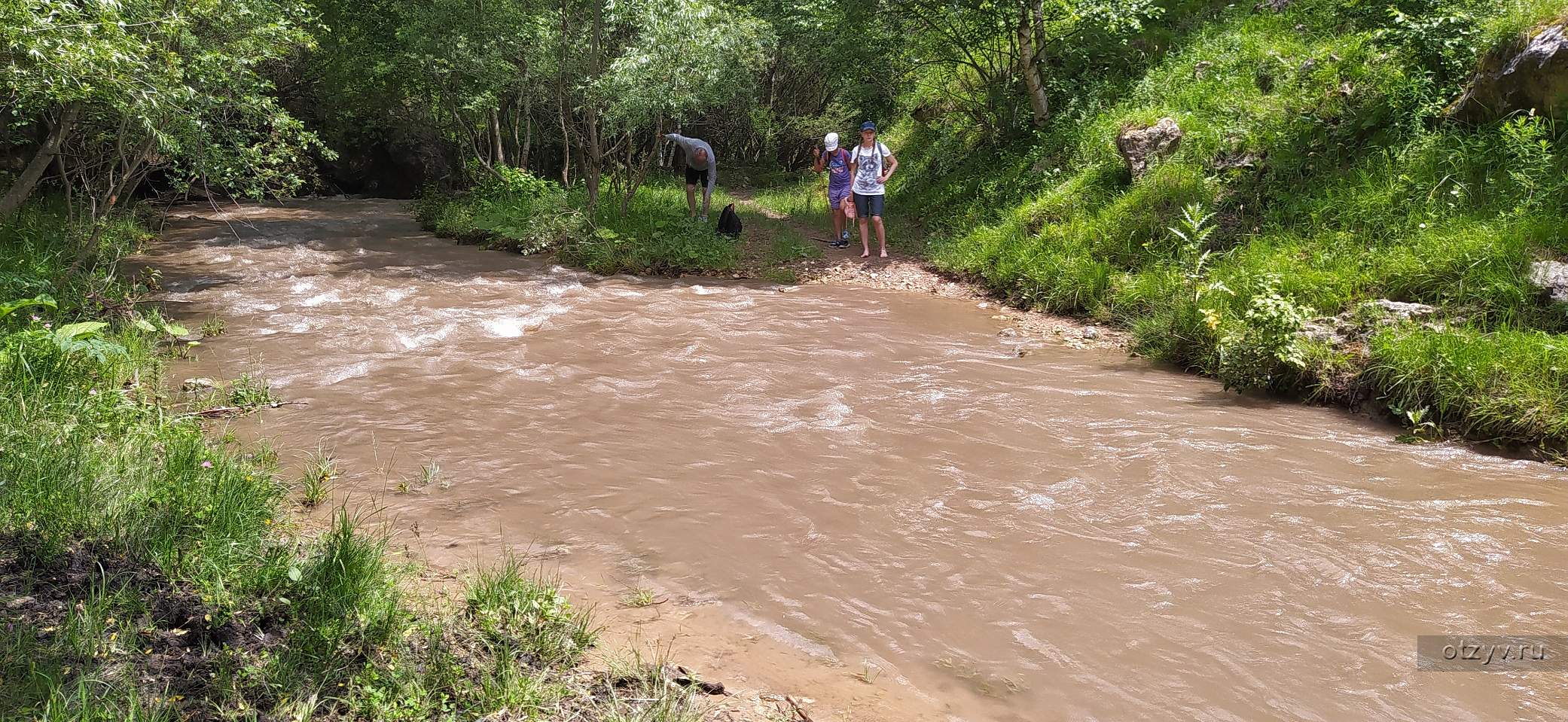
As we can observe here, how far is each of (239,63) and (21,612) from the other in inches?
314

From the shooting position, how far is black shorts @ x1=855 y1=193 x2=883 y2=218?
12.4 meters

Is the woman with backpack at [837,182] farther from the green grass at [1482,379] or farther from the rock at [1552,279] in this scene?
the rock at [1552,279]

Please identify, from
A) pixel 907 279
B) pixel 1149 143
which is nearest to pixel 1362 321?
pixel 1149 143

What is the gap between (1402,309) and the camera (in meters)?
7.11

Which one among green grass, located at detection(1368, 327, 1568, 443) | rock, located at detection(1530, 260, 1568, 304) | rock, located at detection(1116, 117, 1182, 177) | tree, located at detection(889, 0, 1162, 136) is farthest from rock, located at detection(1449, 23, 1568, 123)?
tree, located at detection(889, 0, 1162, 136)

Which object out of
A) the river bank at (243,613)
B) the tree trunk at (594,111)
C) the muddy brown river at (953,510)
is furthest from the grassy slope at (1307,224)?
the river bank at (243,613)

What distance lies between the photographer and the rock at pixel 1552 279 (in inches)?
260

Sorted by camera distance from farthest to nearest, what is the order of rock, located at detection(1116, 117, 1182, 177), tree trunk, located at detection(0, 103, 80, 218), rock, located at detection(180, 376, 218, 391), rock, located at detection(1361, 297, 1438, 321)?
rock, located at detection(1116, 117, 1182, 177) < tree trunk, located at detection(0, 103, 80, 218) < rock, located at detection(1361, 297, 1438, 321) < rock, located at detection(180, 376, 218, 391)

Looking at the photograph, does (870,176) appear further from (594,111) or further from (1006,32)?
(594,111)

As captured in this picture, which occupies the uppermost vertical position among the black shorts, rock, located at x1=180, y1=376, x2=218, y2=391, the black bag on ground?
the black shorts

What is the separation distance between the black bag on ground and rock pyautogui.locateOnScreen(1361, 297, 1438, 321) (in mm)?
8179

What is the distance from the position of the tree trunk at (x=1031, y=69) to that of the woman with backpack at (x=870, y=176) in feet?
9.45

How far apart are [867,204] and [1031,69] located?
3503 mm

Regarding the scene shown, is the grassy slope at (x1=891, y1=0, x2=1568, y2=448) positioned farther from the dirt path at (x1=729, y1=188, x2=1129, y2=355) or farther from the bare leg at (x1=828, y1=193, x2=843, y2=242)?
the bare leg at (x1=828, y1=193, x2=843, y2=242)
